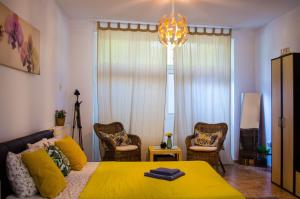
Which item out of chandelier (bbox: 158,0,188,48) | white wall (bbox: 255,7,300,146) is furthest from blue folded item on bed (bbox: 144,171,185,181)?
white wall (bbox: 255,7,300,146)

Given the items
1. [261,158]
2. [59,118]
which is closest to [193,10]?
[59,118]

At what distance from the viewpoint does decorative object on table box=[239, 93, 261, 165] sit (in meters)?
5.22

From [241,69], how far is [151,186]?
4145 mm

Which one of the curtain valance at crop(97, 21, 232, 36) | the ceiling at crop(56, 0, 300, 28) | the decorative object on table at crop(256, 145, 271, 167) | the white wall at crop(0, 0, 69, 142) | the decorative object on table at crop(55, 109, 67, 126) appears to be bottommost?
the decorative object on table at crop(256, 145, 271, 167)

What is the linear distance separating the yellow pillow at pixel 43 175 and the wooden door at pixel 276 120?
3280 mm

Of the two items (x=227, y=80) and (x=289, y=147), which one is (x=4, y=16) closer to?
(x=289, y=147)

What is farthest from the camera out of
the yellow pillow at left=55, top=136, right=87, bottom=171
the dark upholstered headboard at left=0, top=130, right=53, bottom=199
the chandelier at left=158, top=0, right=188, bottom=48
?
the chandelier at left=158, top=0, right=188, bottom=48

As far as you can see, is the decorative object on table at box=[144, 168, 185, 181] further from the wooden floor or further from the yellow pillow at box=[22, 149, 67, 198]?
the wooden floor

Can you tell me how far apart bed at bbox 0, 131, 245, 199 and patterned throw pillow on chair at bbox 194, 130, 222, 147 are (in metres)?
1.80

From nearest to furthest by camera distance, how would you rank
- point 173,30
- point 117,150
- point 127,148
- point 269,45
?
point 173,30 → point 117,150 → point 127,148 → point 269,45

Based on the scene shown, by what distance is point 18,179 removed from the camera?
6.67ft

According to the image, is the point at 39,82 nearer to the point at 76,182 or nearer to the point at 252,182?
the point at 76,182

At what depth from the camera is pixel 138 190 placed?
7.07 feet

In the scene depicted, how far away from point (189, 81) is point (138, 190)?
3511 millimetres
